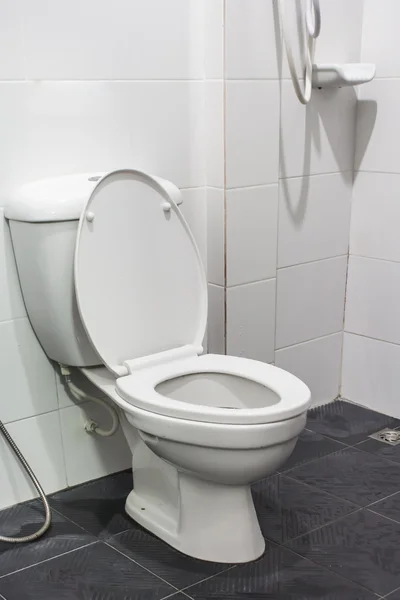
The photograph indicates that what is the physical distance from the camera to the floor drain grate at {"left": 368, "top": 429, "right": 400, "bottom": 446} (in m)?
2.13

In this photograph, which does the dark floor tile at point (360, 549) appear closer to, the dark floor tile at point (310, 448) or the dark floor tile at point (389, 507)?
the dark floor tile at point (389, 507)

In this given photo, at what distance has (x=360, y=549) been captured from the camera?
5.32 feet

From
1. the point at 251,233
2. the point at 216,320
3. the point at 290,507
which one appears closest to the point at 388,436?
the point at 290,507

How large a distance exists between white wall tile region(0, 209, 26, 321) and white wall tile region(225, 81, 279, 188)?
61 centimetres

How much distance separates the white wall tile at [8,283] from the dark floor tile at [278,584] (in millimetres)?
752

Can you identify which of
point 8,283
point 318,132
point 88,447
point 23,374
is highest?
point 318,132

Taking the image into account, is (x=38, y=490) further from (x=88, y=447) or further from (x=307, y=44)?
(x=307, y=44)

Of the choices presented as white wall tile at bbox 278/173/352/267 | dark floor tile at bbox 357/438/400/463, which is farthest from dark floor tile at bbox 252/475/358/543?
white wall tile at bbox 278/173/352/267

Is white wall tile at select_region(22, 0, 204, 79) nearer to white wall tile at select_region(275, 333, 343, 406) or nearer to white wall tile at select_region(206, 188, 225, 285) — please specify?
white wall tile at select_region(206, 188, 225, 285)

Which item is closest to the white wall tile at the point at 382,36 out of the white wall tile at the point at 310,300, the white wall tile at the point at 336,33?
the white wall tile at the point at 336,33

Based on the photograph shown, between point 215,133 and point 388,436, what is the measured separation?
1050 millimetres

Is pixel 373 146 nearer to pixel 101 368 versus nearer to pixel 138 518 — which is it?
pixel 101 368

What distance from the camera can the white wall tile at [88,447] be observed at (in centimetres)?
185

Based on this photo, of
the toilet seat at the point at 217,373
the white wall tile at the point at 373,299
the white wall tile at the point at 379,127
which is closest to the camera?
the toilet seat at the point at 217,373
